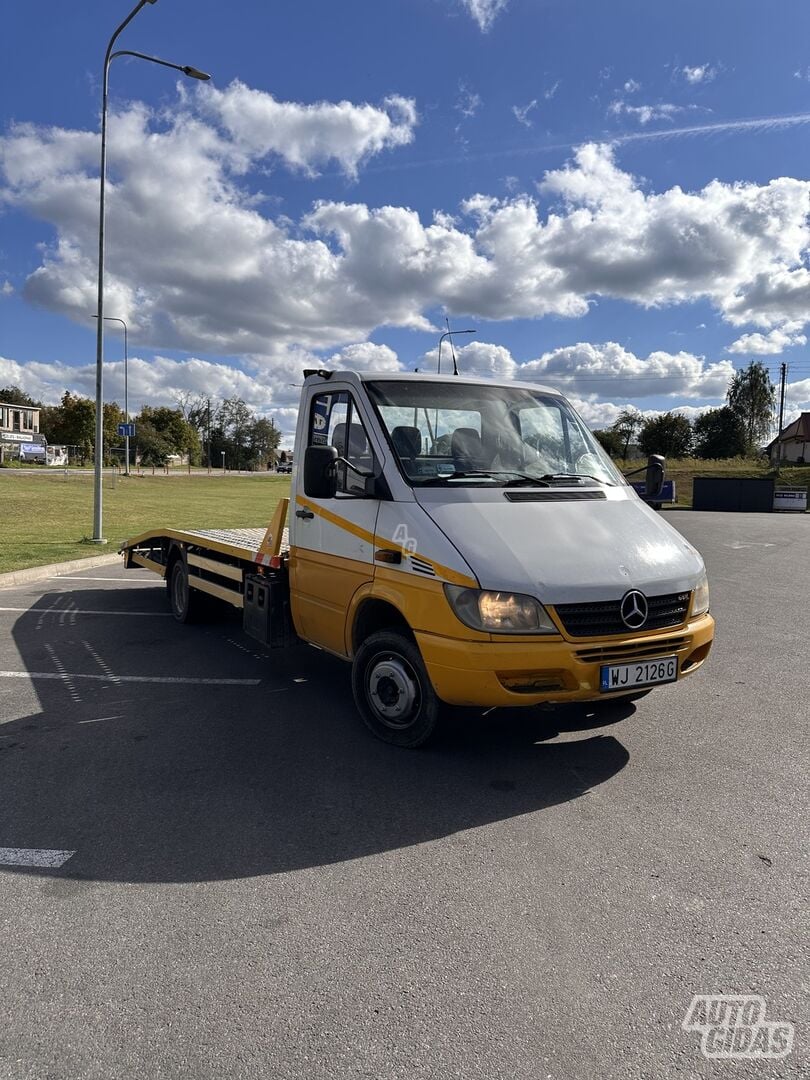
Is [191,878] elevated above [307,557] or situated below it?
below

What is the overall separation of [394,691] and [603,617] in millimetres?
1324

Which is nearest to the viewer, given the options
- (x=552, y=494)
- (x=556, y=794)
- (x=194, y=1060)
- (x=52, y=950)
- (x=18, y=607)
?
(x=194, y=1060)

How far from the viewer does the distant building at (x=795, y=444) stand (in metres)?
80.6

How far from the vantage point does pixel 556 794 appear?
153 inches

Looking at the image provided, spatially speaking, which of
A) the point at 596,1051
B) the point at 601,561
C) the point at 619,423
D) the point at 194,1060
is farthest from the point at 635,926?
the point at 619,423

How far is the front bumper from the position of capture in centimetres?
382

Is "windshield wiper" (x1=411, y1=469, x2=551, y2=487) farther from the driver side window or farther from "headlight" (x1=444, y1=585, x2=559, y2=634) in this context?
"headlight" (x1=444, y1=585, x2=559, y2=634)

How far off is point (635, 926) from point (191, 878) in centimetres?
172

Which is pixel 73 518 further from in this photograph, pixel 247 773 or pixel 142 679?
pixel 247 773

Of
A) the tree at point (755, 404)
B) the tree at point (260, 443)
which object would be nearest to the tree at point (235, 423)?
the tree at point (260, 443)

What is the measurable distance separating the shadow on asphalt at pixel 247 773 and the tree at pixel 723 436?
85120 mm

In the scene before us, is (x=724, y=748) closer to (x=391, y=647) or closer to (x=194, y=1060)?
(x=391, y=647)

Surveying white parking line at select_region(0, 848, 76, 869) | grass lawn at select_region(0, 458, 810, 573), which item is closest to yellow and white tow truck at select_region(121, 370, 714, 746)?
white parking line at select_region(0, 848, 76, 869)

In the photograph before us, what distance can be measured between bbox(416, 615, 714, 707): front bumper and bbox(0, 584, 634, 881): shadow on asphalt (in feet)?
1.61
